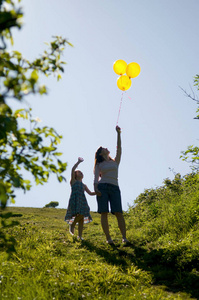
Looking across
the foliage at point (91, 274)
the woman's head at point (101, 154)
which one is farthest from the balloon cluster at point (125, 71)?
the foliage at point (91, 274)

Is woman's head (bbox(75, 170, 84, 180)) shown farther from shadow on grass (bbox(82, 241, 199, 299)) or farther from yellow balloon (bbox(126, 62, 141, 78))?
yellow balloon (bbox(126, 62, 141, 78))

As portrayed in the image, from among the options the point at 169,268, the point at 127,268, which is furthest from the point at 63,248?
the point at 169,268

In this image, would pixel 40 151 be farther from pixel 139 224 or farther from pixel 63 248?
pixel 139 224

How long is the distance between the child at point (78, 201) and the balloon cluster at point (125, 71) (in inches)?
81.4

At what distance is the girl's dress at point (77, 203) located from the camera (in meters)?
7.79

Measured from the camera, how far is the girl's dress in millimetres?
7793

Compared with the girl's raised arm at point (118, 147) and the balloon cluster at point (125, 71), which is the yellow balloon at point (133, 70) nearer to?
the balloon cluster at point (125, 71)

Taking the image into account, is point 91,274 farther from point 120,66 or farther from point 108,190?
point 120,66

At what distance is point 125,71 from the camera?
785 centimetres

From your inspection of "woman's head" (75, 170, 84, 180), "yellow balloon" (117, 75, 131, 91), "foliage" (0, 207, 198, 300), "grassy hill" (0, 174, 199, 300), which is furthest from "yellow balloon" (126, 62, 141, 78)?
"foliage" (0, 207, 198, 300)

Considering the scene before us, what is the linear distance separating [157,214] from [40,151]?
6.64 metres

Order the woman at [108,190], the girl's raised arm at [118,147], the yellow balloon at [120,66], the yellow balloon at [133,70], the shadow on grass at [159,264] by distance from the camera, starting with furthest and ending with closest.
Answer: the yellow balloon at [120,66] < the yellow balloon at [133,70] < the girl's raised arm at [118,147] < the woman at [108,190] < the shadow on grass at [159,264]

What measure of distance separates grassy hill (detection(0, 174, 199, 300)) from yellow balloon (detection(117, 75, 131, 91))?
3.15 meters

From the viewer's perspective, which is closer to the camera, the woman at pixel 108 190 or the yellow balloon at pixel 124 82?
the woman at pixel 108 190
